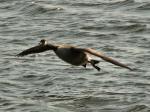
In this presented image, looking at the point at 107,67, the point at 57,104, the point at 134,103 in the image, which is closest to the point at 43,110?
the point at 57,104

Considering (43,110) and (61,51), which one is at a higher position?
(61,51)

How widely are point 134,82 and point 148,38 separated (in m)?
3.53

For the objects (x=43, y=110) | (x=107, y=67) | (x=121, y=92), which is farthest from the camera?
(x=107, y=67)

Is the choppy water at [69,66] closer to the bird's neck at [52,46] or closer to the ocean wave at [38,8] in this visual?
the ocean wave at [38,8]

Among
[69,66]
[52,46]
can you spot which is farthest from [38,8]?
[52,46]

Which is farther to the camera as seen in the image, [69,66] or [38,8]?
[38,8]

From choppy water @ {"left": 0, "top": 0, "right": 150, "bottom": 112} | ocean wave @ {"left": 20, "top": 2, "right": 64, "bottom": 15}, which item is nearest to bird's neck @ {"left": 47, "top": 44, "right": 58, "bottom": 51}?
choppy water @ {"left": 0, "top": 0, "right": 150, "bottom": 112}

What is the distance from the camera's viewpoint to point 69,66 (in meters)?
16.3

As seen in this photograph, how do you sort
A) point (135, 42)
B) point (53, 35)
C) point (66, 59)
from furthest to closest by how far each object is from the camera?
1. point (53, 35)
2. point (135, 42)
3. point (66, 59)

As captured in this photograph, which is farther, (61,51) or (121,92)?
A: (121,92)

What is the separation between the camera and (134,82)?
1477 centimetres

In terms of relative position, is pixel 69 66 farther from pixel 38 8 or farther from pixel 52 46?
pixel 38 8

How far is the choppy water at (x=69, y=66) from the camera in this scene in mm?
13852

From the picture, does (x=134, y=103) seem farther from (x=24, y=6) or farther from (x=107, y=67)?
(x=24, y=6)
